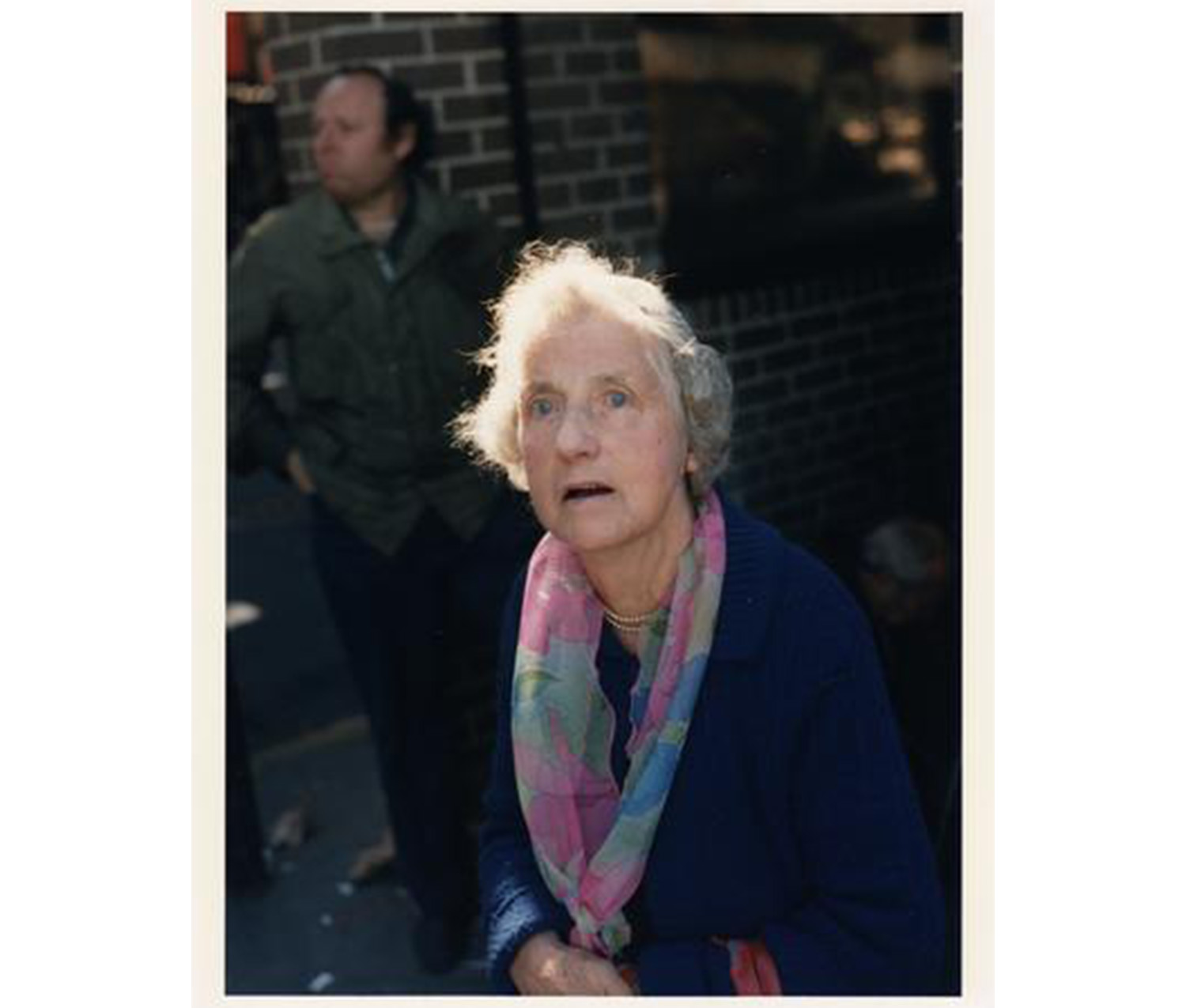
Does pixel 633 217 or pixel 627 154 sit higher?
pixel 627 154

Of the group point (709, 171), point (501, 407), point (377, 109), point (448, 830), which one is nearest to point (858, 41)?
point (709, 171)

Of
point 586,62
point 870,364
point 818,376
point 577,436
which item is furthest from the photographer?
point 870,364

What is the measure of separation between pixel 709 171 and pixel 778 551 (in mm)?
3372

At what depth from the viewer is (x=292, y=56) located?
439cm

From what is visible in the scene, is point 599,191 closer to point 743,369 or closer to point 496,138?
point 496,138

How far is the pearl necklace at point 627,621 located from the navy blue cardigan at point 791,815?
11cm

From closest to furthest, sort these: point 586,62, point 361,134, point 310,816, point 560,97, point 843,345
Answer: point 361,134 → point 560,97 → point 586,62 → point 310,816 → point 843,345

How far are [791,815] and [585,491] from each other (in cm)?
56

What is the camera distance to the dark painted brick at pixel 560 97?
4457mm

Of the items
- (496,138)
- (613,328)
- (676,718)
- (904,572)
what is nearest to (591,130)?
(496,138)

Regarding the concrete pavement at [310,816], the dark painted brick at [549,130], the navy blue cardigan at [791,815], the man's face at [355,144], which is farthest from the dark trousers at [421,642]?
the navy blue cardigan at [791,815]

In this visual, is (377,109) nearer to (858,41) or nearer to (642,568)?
(642,568)

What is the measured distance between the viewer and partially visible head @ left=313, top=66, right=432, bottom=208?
152 inches

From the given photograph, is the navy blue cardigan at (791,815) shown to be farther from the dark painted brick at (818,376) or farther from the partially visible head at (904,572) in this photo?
the dark painted brick at (818,376)
